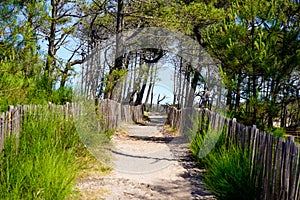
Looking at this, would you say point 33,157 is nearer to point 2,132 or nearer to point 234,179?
point 2,132

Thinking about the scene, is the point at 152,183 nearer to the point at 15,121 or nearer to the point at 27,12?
the point at 15,121

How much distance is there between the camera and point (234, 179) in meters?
3.99

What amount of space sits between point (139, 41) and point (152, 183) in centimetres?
1145

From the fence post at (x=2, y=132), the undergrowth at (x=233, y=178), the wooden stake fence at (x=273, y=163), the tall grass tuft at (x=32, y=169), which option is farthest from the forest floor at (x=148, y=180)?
the fence post at (x=2, y=132)

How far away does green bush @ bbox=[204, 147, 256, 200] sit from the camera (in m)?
3.87

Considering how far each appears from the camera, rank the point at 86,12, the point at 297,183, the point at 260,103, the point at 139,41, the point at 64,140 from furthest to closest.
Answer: the point at 139,41 → the point at 86,12 → the point at 260,103 → the point at 64,140 → the point at 297,183

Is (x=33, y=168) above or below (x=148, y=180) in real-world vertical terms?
above

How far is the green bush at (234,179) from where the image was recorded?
387 centimetres

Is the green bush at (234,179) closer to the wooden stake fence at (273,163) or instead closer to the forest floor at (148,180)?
the wooden stake fence at (273,163)

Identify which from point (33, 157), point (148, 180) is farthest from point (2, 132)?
point (148, 180)

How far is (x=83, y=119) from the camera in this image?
681 centimetres

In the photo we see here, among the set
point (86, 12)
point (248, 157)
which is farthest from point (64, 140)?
point (86, 12)

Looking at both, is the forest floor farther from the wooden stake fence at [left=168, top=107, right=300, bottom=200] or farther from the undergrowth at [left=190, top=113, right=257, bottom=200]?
the wooden stake fence at [left=168, top=107, right=300, bottom=200]

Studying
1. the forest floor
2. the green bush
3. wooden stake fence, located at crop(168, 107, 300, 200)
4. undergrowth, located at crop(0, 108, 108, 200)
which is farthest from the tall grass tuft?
wooden stake fence, located at crop(168, 107, 300, 200)
